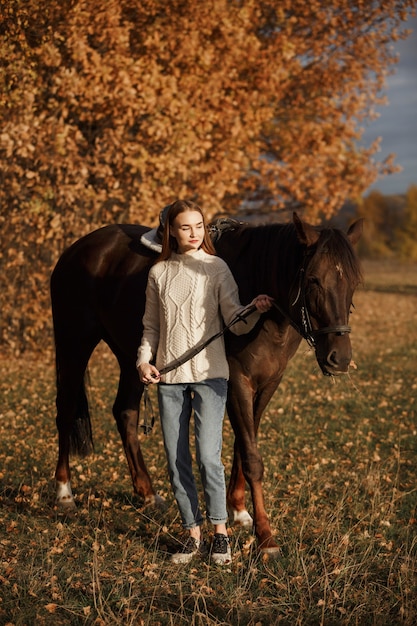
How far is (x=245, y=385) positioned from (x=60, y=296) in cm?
225

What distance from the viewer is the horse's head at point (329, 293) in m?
4.09

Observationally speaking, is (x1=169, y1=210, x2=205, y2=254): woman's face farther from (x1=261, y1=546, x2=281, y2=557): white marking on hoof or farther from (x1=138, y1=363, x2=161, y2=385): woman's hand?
(x1=261, y1=546, x2=281, y2=557): white marking on hoof

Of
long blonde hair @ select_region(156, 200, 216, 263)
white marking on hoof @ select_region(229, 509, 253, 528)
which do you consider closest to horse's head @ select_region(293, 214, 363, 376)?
long blonde hair @ select_region(156, 200, 216, 263)

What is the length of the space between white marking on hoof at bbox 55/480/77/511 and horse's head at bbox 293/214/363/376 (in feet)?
8.35

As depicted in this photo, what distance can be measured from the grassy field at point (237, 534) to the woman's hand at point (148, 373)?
103 cm

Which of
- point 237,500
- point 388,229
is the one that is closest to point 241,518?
point 237,500

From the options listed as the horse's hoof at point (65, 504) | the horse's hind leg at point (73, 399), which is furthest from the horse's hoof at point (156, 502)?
the horse's hind leg at point (73, 399)

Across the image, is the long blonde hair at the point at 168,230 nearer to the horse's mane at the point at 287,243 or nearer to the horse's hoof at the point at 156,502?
the horse's mane at the point at 287,243

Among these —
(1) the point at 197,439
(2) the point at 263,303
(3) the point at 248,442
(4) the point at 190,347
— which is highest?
(2) the point at 263,303

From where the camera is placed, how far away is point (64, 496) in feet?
18.6

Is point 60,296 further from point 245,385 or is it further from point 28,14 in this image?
point 28,14

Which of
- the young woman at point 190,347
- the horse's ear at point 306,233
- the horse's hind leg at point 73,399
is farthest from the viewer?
the horse's hind leg at point 73,399

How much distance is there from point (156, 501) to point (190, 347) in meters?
1.87

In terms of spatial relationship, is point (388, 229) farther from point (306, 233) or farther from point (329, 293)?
point (329, 293)
